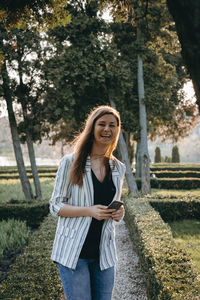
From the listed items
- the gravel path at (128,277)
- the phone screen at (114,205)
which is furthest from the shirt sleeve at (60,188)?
the gravel path at (128,277)

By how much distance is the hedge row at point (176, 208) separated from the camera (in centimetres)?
858

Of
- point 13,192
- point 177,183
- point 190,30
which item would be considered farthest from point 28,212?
point 177,183

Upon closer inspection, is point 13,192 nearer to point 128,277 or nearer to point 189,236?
point 189,236

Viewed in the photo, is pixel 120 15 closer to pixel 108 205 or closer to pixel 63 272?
pixel 108 205

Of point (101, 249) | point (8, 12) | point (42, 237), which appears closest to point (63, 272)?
point (101, 249)

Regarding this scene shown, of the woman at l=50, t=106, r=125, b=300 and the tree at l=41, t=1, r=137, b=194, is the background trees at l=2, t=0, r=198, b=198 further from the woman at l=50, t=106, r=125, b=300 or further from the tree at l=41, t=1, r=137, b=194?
the woman at l=50, t=106, r=125, b=300

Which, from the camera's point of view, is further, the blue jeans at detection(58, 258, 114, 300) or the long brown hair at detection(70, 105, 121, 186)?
the long brown hair at detection(70, 105, 121, 186)

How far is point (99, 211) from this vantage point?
1.86 metres

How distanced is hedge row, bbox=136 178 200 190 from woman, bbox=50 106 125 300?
13.9 m

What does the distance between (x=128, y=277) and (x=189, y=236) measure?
8.24 feet

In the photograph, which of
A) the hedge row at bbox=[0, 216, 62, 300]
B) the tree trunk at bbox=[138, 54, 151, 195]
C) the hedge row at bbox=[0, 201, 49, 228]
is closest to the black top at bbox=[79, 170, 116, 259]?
the hedge row at bbox=[0, 216, 62, 300]

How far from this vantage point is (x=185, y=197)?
9.13m

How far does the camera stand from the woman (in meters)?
1.84

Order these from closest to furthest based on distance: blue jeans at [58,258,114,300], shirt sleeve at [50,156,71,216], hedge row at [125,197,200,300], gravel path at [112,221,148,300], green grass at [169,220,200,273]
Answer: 1. blue jeans at [58,258,114,300]
2. shirt sleeve at [50,156,71,216]
3. hedge row at [125,197,200,300]
4. gravel path at [112,221,148,300]
5. green grass at [169,220,200,273]
